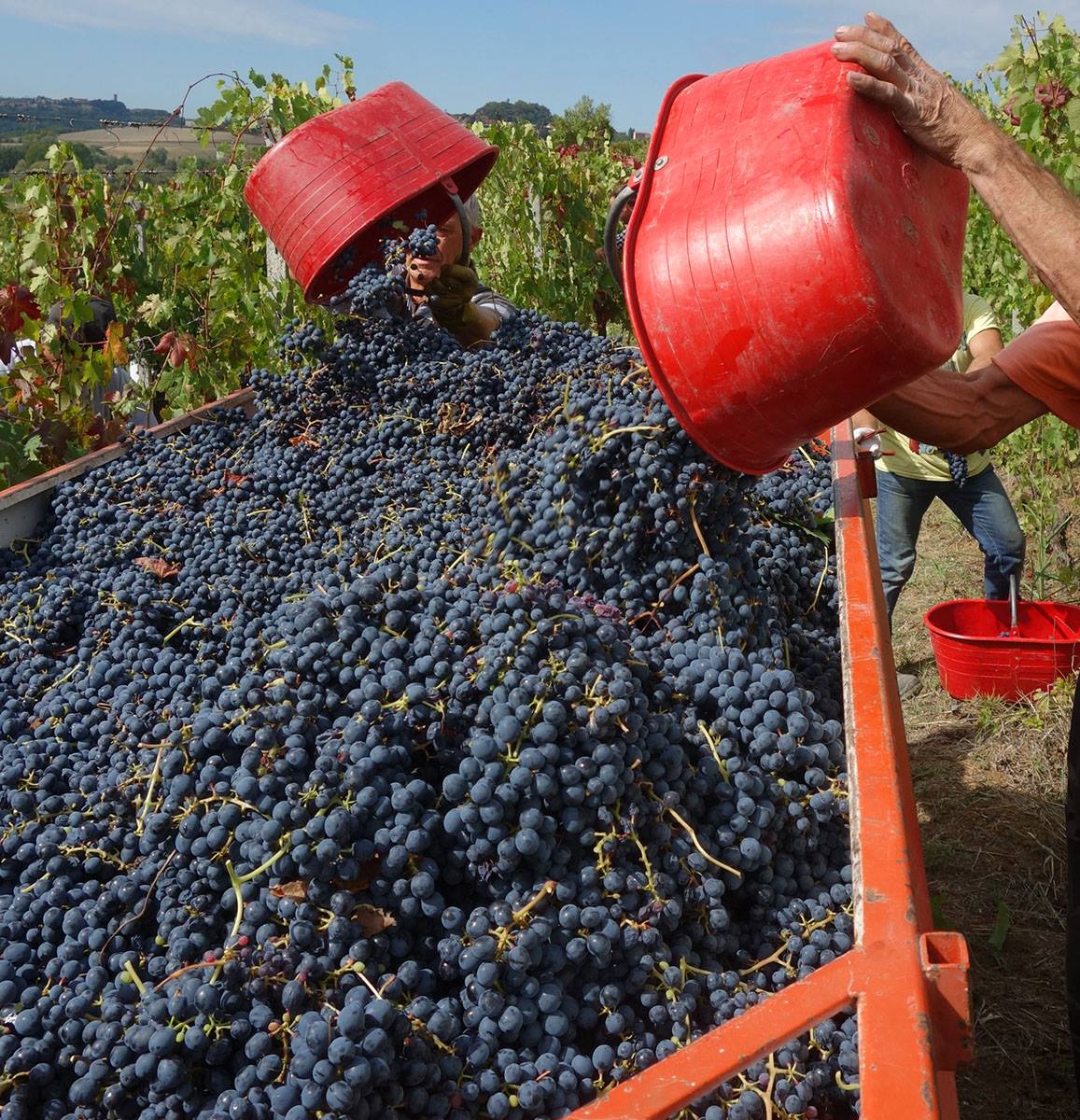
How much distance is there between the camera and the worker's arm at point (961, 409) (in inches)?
79.2

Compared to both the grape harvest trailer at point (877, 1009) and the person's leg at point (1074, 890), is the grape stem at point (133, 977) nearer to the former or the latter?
the grape harvest trailer at point (877, 1009)

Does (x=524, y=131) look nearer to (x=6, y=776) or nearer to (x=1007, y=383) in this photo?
(x=1007, y=383)

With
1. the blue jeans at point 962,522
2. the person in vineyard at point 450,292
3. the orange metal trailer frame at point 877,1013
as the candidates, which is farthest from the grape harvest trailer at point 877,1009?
the blue jeans at point 962,522

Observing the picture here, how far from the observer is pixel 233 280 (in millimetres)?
4371

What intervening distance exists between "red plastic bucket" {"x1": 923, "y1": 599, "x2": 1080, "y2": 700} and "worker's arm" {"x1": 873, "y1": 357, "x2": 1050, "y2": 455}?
1897 millimetres

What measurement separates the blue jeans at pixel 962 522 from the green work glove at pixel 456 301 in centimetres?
203

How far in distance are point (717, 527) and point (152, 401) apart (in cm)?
326

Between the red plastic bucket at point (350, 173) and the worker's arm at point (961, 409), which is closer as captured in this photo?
the worker's arm at point (961, 409)

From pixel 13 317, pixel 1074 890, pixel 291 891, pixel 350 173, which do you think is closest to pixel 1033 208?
pixel 1074 890

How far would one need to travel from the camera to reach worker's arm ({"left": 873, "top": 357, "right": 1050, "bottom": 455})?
201cm

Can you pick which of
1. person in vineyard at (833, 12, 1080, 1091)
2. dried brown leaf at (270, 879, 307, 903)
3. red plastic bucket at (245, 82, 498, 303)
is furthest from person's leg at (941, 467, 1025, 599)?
dried brown leaf at (270, 879, 307, 903)

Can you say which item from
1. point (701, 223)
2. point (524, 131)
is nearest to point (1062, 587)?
point (701, 223)

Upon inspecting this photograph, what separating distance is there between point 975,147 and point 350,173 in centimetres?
182

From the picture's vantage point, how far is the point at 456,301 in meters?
3.04
